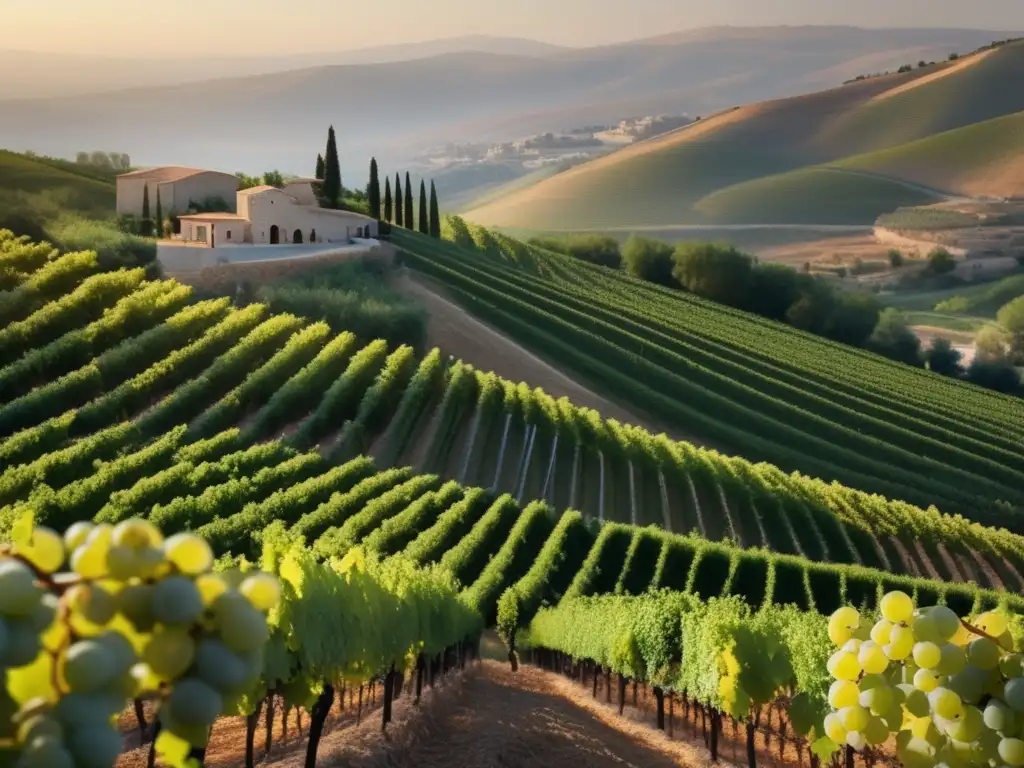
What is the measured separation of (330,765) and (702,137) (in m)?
191

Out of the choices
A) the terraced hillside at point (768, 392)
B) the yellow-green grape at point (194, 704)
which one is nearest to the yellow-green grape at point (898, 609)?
the yellow-green grape at point (194, 704)

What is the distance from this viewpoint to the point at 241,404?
31.1m

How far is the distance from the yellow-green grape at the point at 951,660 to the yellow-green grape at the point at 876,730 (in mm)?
334

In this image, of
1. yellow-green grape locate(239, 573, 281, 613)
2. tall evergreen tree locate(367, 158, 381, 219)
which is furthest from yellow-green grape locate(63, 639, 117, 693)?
tall evergreen tree locate(367, 158, 381, 219)

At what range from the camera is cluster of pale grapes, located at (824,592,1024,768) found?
154 inches

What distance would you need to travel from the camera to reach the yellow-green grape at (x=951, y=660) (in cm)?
393

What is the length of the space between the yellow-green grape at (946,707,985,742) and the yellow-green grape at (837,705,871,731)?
322 millimetres

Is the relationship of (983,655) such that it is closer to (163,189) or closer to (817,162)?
(163,189)

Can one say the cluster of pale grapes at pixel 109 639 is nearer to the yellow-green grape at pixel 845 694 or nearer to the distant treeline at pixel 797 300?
the yellow-green grape at pixel 845 694

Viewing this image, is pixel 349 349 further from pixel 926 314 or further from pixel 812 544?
pixel 926 314

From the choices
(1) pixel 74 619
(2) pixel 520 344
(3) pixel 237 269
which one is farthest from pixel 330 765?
(2) pixel 520 344

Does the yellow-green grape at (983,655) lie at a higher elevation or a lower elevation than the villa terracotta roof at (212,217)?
higher

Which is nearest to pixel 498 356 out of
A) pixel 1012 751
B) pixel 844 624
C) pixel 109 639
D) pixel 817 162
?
pixel 844 624

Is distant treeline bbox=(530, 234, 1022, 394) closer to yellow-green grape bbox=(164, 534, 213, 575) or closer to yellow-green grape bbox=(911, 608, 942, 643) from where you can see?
yellow-green grape bbox=(911, 608, 942, 643)
